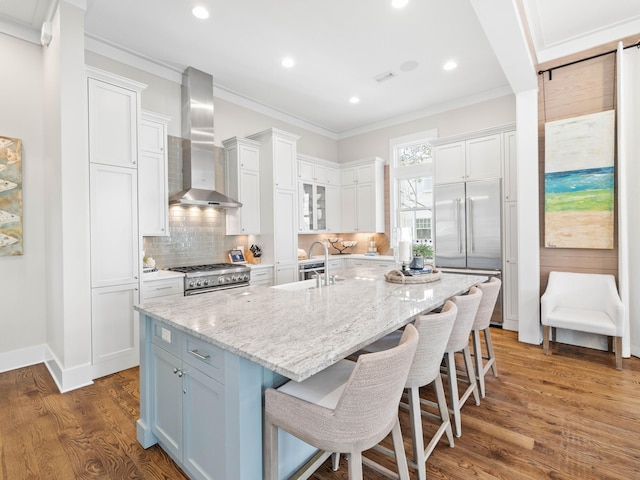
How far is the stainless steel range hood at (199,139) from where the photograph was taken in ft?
13.4

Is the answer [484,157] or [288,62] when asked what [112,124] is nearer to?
[288,62]

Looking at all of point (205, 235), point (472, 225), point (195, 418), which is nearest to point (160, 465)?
point (195, 418)

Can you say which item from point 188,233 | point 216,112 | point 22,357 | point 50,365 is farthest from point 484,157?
point 22,357

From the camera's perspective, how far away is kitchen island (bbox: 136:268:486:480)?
132 centimetres

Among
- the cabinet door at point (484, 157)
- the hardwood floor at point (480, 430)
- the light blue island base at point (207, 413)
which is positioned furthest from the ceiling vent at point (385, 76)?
the light blue island base at point (207, 413)

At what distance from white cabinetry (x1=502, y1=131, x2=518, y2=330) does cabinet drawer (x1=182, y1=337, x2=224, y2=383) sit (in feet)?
13.3

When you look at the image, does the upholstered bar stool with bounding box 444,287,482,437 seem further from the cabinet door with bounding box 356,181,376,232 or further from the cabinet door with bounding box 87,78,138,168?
the cabinet door with bounding box 356,181,376,232

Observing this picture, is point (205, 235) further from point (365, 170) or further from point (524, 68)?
point (524, 68)

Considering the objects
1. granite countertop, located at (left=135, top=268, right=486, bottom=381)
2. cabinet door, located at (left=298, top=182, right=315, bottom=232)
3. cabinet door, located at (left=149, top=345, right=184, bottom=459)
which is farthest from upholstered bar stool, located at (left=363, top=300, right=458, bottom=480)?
cabinet door, located at (left=298, top=182, right=315, bottom=232)

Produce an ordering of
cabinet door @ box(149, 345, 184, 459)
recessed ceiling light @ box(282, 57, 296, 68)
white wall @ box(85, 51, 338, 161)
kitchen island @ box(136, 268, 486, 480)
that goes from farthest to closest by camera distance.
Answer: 1. recessed ceiling light @ box(282, 57, 296, 68)
2. white wall @ box(85, 51, 338, 161)
3. cabinet door @ box(149, 345, 184, 459)
4. kitchen island @ box(136, 268, 486, 480)

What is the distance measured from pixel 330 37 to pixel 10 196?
354 cm

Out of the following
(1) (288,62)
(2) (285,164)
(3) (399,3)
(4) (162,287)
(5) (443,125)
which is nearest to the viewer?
(3) (399,3)

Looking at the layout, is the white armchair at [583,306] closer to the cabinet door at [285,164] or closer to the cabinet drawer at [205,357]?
the cabinet drawer at [205,357]

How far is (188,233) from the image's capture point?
428cm
